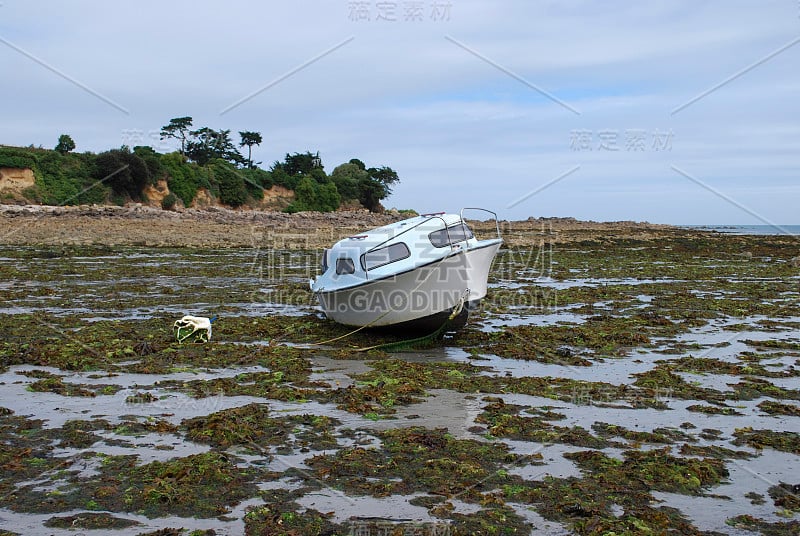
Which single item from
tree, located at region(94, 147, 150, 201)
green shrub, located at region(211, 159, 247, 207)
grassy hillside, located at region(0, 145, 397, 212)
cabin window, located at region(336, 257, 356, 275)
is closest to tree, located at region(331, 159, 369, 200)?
grassy hillside, located at region(0, 145, 397, 212)

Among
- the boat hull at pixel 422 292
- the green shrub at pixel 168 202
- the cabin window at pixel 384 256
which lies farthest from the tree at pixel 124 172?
the boat hull at pixel 422 292

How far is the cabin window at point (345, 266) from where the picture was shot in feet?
47.7

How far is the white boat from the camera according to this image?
44.6 feet

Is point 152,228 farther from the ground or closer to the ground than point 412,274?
farther from the ground

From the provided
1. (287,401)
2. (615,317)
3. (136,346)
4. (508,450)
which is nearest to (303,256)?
(615,317)

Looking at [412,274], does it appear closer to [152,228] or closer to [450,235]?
[450,235]

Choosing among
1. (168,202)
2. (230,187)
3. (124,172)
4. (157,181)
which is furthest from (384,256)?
(230,187)

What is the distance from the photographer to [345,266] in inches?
581

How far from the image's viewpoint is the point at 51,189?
5400 centimetres

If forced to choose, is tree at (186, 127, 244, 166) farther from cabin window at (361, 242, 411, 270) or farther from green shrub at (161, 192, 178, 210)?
cabin window at (361, 242, 411, 270)

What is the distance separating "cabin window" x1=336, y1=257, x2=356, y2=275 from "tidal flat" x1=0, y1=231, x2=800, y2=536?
1.21 metres

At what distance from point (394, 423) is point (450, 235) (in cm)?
613

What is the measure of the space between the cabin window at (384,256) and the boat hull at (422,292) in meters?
0.54

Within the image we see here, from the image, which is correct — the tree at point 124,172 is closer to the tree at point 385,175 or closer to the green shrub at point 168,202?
the green shrub at point 168,202
